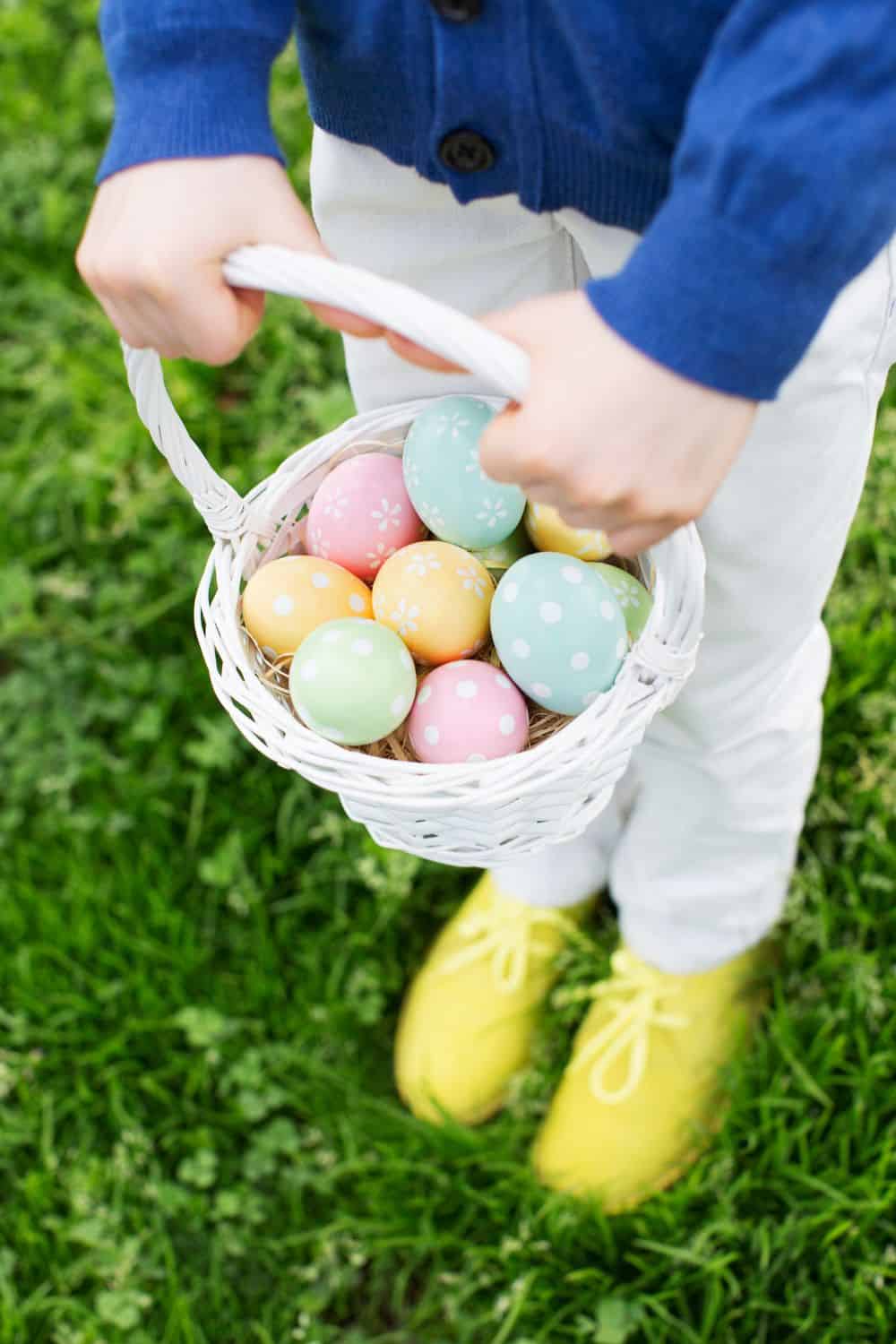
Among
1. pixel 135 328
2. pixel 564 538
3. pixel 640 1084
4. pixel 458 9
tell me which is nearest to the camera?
pixel 458 9

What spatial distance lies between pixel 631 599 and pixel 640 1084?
28.1 inches

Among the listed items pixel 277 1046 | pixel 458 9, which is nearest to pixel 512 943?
pixel 277 1046

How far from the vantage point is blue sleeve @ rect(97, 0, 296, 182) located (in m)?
0.91

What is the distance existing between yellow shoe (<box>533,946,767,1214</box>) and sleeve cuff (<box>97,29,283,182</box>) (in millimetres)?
1112

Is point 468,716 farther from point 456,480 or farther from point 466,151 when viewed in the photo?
point 466,151

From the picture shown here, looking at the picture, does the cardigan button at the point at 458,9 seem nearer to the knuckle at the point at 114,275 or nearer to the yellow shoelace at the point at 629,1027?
the knuckle at the point at 114,275

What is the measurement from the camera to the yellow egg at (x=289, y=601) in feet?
3.84

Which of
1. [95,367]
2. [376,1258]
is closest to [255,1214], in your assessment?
[376,1258]

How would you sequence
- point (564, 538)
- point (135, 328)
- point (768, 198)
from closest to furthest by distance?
point (768, 198)
point (135, 328)
point (564, 538)

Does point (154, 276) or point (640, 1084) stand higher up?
point (154, 276)

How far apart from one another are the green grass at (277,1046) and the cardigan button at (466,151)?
107 centimetres

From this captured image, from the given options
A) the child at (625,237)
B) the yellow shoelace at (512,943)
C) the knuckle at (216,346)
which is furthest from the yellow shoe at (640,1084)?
the knuckle at (216,346)

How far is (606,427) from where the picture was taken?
0.79 meters

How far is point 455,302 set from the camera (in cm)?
119
